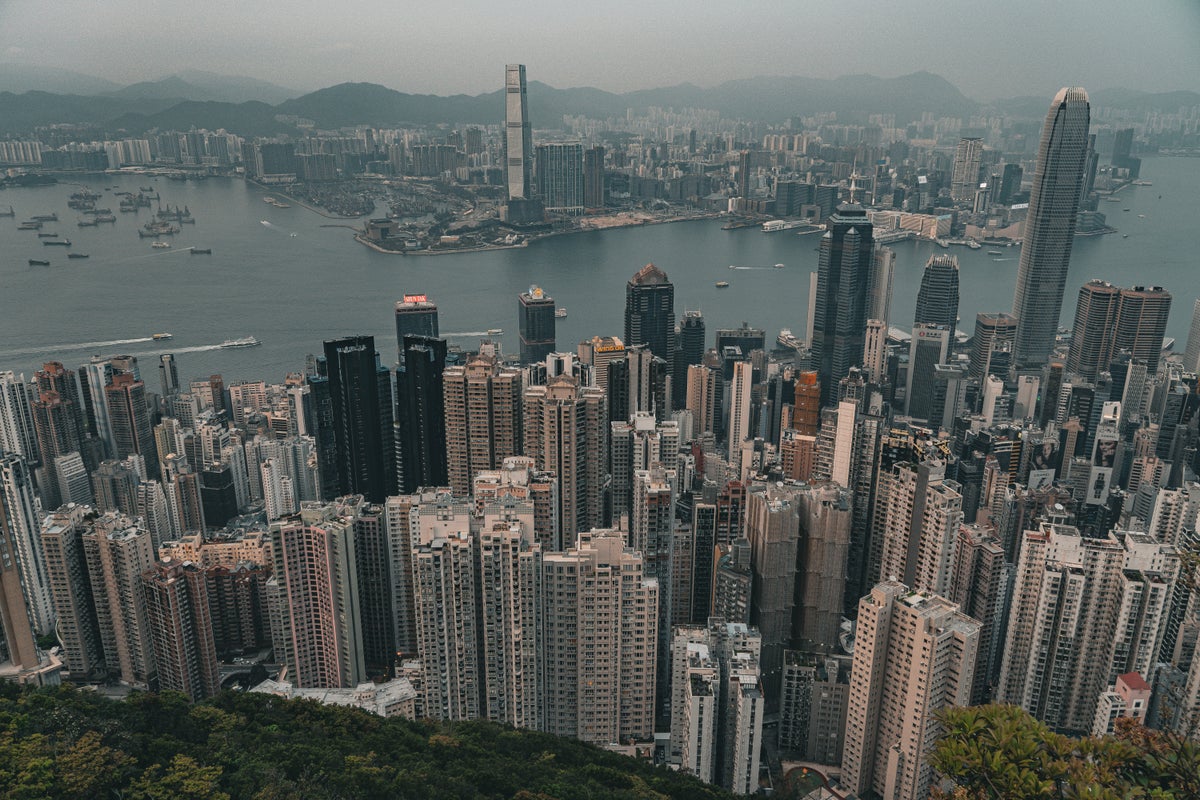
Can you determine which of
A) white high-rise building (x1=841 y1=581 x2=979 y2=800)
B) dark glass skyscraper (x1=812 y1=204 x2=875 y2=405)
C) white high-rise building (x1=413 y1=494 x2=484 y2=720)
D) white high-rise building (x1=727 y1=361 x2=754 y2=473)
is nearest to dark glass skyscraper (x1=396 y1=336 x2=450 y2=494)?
white high-rise building (x1=413 y1=494 x2=484 y2=720)

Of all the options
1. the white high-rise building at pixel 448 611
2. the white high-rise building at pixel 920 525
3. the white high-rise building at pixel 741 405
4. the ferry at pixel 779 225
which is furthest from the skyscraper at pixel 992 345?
the white high-rise building at pixel 448 611

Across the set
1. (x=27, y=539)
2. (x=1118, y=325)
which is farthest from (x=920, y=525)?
(x=1118, y=325)

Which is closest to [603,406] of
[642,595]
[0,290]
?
[642,595]

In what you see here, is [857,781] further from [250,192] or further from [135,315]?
[250,192]

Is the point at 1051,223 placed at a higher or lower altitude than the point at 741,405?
higher

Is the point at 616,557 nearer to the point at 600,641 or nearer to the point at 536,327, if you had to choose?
the point at 600,641

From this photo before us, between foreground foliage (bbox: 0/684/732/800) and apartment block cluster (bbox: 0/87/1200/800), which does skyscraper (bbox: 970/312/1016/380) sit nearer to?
apartment block cluster (bbox: 0/87/1200/800)
